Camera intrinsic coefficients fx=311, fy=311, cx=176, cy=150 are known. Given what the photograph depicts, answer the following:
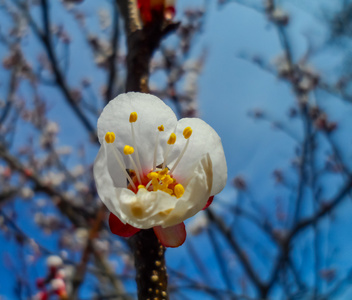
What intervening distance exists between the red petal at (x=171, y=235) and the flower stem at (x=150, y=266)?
0.01 m

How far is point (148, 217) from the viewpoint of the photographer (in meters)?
0.37

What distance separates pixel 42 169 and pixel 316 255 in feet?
12.1

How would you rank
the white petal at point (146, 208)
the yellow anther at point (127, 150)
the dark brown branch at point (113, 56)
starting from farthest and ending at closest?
the dark brown branch at point (113, 56) → the yellow anther at point (127, 150) → the white petal at point (146, 208)

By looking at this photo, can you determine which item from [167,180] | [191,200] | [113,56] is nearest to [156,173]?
[167,180]

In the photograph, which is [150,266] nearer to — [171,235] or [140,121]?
[171,235]

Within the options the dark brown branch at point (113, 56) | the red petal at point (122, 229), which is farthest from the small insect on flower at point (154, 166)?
the dark brown branch at point (113, 56)

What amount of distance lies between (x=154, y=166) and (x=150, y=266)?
17cm

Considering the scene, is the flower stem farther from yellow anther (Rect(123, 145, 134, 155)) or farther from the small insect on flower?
yellow anther (Rect(123, 145, 134, 155))

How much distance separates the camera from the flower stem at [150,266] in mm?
388

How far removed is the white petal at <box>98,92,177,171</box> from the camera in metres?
0.46

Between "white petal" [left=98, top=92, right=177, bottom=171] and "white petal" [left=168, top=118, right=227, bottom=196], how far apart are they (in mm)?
26

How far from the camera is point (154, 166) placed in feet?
1.71

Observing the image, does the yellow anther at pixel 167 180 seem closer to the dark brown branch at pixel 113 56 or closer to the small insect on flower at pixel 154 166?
the small insect on flower at pixel 154 166

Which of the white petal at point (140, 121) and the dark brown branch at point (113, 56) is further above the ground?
the dark brown branch at point (113, 56)
